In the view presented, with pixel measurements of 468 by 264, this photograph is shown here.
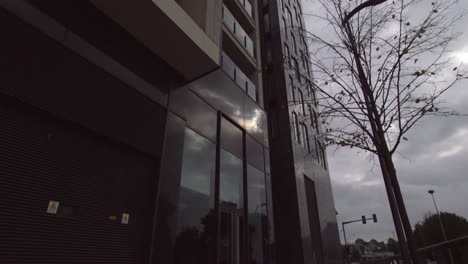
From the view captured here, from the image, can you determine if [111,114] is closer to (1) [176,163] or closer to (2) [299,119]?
(1) [176,163]

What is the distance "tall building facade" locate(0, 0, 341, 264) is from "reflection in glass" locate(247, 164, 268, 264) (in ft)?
0.27

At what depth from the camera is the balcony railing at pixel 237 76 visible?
12247mm

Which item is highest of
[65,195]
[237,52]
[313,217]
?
[237,52]

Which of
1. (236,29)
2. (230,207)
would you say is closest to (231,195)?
(230,207)

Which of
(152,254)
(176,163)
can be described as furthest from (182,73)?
(152,254)

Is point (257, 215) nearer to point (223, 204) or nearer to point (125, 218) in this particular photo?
point (223, 204)

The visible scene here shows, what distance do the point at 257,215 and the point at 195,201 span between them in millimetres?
4626

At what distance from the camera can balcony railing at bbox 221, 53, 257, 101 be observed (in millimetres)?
12247

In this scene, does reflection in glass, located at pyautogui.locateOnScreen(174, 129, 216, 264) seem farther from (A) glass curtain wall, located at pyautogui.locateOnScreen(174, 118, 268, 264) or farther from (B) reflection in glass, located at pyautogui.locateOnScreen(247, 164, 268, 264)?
(B) reflection in glass, located at pyautogui.locateOnScreen(247, 164, 268, 264)

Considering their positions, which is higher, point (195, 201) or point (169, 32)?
point (169, 32)

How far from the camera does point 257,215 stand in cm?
1214

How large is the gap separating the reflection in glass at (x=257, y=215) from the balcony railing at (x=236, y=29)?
720cm

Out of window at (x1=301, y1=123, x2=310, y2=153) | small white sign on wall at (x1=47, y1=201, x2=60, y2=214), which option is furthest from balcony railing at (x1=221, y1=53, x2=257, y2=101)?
small white sign on wall at (x1=47, y1=201, x2=60, y2=214)

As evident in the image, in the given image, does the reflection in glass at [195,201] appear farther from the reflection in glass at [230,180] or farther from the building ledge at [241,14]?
the building ledge at [241,14]
